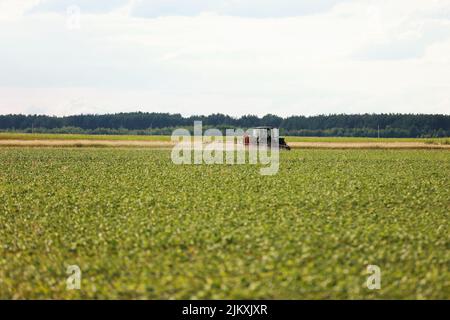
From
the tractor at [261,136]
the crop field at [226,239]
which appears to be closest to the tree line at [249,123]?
the tractor at [261,136]

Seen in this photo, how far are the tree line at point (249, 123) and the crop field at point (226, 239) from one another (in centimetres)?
12123

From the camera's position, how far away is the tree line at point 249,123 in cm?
14738

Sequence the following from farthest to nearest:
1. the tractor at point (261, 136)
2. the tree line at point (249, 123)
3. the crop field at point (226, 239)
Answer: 1. the tree line at point (249, 123)
2. the tractor at point (261, 136)
3. the crop field at point (226, 239)

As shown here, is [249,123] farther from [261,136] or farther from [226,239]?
[226,239]

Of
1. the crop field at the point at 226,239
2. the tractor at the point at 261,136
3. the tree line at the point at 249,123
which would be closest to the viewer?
the crop field at the point at 226,239

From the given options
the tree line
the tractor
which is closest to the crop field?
the tractor

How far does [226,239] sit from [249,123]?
15543cm

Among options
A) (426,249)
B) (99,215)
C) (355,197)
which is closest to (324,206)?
(355,197)

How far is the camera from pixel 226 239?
14.3 meters

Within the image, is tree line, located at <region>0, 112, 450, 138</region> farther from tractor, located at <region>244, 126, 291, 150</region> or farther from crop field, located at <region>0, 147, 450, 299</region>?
crop field, located at <region>0, 147, 450, 299</region>

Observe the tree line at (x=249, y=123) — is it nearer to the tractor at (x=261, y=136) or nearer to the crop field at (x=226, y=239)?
the tractor at (x=261, y=136)

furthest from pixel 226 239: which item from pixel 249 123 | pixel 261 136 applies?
pixel 249 123

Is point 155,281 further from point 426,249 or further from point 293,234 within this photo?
point 426,249
